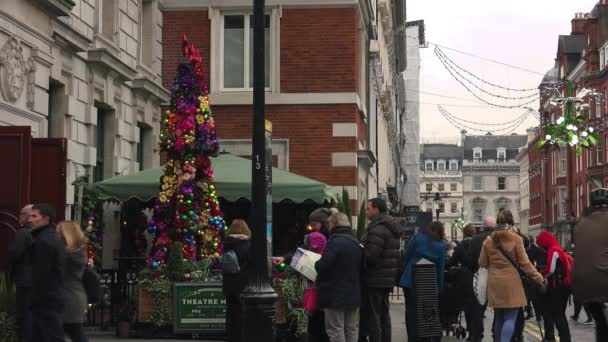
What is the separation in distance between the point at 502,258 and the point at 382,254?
143 cm

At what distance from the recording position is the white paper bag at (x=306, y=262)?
12188 millimetres

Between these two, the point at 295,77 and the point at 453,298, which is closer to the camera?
the point at 453,298

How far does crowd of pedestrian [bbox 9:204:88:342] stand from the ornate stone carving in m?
3.05

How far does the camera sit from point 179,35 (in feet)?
77.5

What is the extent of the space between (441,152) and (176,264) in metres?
162

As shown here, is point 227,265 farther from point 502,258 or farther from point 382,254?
point 502,258

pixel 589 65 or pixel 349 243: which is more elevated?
pixel 589 65

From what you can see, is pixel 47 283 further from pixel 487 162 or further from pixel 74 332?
pixel 487 162

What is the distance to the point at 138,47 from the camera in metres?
20.7

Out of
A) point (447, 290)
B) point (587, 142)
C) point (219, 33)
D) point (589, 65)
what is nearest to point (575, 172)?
point (589, 65)

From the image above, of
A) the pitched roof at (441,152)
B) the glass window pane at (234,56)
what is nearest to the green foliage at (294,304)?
the glass window pane at (234,56)

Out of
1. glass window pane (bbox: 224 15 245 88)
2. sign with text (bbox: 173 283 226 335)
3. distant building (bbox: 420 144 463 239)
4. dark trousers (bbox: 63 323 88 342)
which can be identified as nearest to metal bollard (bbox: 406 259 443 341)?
sign with text (bbox: 173 283 226 335)

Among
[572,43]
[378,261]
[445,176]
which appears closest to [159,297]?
[378,261]

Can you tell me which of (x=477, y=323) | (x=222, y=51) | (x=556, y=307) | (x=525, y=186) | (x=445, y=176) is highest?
(x=445, y=176)
